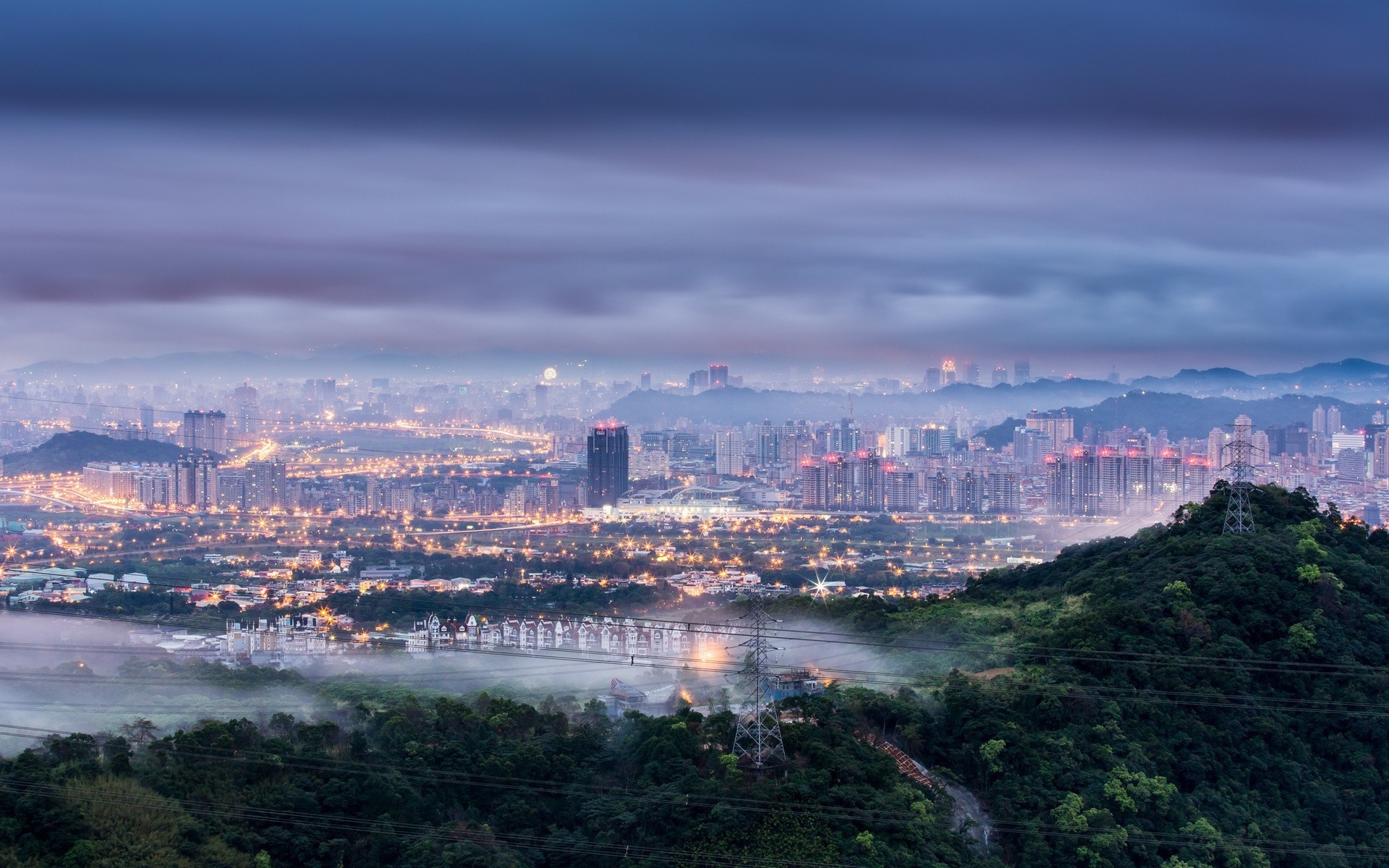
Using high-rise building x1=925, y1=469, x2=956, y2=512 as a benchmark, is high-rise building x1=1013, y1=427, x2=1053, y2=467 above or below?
above

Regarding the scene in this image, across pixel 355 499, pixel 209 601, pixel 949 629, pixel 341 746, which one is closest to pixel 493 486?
pixel 355 499

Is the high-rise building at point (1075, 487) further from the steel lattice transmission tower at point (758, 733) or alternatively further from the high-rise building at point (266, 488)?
the steel lattice transmission tower at point (758, 733)

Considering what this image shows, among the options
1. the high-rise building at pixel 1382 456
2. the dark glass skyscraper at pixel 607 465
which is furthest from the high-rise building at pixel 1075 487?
the dark glass skyscraper at pixel 607 465

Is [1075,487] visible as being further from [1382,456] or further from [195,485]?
[195,485]

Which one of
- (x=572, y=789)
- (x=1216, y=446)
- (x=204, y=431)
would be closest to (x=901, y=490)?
(x=1216, y=446)

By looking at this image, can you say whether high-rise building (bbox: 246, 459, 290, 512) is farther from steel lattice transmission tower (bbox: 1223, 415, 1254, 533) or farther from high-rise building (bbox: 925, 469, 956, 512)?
steel lattice transmission tower (bbox: 1223, 415, 1254, 533)

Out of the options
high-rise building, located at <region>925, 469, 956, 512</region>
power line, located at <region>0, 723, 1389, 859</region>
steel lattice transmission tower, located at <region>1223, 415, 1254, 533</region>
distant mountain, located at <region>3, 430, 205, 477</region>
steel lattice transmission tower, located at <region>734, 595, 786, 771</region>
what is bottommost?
power line, located at <region>0, 723, 1389, 859</region>

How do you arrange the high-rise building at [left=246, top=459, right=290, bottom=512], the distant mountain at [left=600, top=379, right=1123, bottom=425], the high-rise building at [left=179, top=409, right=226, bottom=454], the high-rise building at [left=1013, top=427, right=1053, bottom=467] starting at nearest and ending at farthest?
the high-rise building at [left=246, top=459, right=290, bottom=512], the high-rise building at [left=179, top=409, right=226, bottom=454], the high-rise building at [left=1013, top=427, right=1053, bottom=467], the distant mountain at [left=600, top=379, right=1123, bottom=425]

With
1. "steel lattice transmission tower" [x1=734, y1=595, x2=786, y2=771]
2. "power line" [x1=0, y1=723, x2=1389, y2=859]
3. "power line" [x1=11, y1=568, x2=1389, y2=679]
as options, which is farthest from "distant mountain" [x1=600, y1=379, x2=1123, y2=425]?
"power line" [x1=0, y1=723, x2=1389, y2=859]
